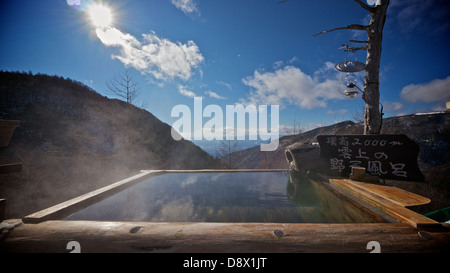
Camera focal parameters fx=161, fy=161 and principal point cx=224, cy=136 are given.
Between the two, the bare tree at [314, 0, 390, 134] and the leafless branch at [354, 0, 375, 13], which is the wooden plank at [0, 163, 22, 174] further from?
the leafless branch at [354, 0, 375, 13]

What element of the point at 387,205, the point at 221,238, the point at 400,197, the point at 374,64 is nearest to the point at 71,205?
the point at 221,238

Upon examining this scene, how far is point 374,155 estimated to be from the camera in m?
3.86

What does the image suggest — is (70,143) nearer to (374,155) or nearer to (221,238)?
(221,238)

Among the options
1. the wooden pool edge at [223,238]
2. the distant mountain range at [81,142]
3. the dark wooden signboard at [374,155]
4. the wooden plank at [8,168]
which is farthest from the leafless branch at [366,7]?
the wooden plank at [8,168]

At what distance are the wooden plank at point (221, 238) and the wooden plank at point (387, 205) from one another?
0.12 m

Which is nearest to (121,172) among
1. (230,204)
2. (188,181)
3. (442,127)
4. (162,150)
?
(162,150)

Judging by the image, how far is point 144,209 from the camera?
297 cm

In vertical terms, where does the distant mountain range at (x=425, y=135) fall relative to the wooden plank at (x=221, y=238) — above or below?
above

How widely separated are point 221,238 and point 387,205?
2.33 m

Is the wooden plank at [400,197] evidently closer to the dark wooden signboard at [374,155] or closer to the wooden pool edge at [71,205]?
the dark wooden signboard at [374,155]

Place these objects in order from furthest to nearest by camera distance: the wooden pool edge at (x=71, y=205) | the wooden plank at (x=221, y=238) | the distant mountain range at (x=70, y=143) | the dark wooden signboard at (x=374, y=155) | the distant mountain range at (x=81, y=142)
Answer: the distant mountain range at (x=81, y=142) < the distant mountain range at (x=70, y=143) < the dark wooden signboard at (x=374, y=155) < the wooden pool edge at (x=71, y=205) < the wooden plank at (x=221, y=238)

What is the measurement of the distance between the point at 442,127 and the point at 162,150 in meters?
26.1

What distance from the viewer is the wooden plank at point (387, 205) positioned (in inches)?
63.9

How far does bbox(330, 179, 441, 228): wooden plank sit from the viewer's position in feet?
5.32
